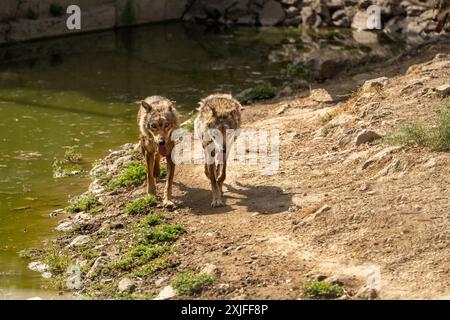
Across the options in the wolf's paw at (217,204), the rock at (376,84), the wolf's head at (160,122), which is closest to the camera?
the wolf's paw at (217,204)

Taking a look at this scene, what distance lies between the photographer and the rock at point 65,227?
40.0 ft

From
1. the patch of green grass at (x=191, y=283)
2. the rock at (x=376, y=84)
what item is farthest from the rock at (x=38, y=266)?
the rock at (x=376, y=84)

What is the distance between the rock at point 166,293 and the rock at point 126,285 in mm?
469

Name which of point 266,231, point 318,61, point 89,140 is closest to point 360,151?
point 266,231

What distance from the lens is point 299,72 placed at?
826 inches

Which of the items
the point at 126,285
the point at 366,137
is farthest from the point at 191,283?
the point at 366,137

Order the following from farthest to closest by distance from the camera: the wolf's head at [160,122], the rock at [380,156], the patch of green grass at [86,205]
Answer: the patch of green grass at [86,205] → the wolf's head at [160,122] → the rock at [380,156]

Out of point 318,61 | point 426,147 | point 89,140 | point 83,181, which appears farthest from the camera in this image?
point 318,61

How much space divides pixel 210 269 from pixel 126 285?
0.97 metres

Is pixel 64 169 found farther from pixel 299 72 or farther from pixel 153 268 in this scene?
pixel 299 72

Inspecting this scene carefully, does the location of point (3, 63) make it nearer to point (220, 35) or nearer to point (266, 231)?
point (220, 35)

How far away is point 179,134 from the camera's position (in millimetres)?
15164

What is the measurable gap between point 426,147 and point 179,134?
4.89 meters

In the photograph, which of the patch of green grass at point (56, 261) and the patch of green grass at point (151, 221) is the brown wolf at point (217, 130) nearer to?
the patch of green grass at point (151, 221)
